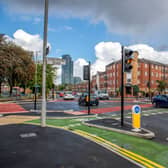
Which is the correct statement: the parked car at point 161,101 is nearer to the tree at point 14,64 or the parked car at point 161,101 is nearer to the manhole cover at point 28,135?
the manhole cover at point 28,135

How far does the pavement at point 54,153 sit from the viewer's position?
4.02 meters

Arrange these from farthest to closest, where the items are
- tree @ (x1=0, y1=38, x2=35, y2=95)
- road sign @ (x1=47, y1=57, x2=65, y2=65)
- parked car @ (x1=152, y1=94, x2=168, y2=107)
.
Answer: tree @ (x1=0, y1=38, x2=35, y2=95) → parked car @ (x1=152, y1=94, x2=168, y2=107) → road sign @ (x1=47, y1=57, x2=65, y2=65)

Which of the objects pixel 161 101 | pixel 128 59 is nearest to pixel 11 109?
pixel 128 59

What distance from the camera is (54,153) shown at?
4707 mm

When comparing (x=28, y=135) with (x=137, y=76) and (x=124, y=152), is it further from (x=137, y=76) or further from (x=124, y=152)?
(x=137, y=76)

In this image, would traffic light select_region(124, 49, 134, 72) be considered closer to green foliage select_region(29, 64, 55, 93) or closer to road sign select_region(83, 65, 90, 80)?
road sign select_region(83, 65, 90, 80)

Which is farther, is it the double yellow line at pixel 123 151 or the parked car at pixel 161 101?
the parked car at pixel 161 101

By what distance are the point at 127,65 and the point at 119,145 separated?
406cm

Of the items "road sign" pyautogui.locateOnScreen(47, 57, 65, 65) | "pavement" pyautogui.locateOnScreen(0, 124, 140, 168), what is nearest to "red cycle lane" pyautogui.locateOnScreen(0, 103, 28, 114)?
"road sign" pyautogui.locateOnScreen(47, 57, 65, 65)

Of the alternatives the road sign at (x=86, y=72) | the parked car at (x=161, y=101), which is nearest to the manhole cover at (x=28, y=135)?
the road sign at (x=86, y=72)

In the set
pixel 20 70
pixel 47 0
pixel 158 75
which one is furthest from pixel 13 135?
pixel 158 75

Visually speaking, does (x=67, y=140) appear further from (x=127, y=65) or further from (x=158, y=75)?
(x=158, y=75)

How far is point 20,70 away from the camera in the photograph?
33156 millimetres

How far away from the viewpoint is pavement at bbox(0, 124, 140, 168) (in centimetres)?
402
